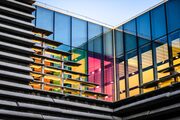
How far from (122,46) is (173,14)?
12.2 feet

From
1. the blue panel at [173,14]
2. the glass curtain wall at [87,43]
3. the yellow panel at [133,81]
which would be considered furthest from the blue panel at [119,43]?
the blue panel at [173,14]

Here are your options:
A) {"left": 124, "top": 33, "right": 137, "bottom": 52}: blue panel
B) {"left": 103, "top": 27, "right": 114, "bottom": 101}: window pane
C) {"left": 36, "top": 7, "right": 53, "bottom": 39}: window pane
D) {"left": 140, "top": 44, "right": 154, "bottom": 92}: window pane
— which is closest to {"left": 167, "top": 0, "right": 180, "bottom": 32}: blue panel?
{"left": 140, "top": 44, "right": 154, "bottom": 92}: window pane

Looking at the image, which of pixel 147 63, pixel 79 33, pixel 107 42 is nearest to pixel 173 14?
pixel 147 63

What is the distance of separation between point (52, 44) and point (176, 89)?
4.33m

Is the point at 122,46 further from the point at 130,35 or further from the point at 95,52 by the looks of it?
the point at 95,52

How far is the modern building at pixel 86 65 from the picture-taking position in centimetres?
1016

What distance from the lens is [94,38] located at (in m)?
20.3

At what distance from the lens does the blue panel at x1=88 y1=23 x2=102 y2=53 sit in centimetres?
1997

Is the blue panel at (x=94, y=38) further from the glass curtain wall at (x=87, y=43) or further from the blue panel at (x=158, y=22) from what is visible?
the blue panel at (x=158, y=22)

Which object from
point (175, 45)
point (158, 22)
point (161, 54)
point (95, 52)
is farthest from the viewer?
point (95, 52)

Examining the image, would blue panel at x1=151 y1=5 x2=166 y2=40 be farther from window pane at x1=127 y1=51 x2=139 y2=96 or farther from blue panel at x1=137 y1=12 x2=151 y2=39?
window pane at x1=127 y1=51 x2=139 y2=96

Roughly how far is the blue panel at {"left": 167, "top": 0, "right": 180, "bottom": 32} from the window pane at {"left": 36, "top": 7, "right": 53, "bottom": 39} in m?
5.76

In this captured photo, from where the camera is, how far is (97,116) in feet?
37.3

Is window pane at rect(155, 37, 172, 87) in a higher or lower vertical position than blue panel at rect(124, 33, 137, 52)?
lower
